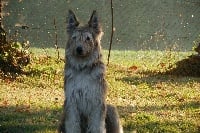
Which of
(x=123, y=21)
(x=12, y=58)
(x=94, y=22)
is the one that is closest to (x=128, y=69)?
(x=12, y=58)

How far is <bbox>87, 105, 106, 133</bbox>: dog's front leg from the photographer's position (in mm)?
8641

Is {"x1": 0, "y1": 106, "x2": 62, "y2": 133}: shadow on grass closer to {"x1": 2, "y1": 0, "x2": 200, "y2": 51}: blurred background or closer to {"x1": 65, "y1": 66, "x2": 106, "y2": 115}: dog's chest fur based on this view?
{"x1": 65, "y1": 66, "x2": 106, "y2": 115}: dog's chest fur

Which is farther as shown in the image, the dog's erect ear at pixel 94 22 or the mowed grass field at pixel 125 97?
the mowed grass field at pixel 125 97

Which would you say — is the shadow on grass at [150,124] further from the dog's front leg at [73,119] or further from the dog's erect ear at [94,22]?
the dog's erect ear at [94,22]

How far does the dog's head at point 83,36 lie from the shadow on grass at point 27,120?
2563mm

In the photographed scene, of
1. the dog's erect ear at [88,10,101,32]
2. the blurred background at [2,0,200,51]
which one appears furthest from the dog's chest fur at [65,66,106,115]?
the blurred background at [2,0,200,51]

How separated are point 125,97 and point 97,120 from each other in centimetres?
576

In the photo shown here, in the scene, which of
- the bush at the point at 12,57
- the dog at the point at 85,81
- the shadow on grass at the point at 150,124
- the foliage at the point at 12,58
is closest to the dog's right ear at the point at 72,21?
the dog at the point at 85,81

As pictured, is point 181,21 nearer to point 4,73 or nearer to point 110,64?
point 110,64

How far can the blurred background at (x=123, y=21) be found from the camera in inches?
981

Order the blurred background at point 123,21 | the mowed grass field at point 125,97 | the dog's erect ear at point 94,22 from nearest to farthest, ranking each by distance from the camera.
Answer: the dog's erect ear at point 94,22 → the mowed grass field at point 125,97 → the blurred background at point 123,21

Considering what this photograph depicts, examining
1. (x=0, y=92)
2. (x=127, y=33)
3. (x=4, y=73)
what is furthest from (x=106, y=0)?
(x=0, y=92)

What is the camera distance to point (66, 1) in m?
28.3

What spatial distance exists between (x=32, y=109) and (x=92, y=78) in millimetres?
4109
